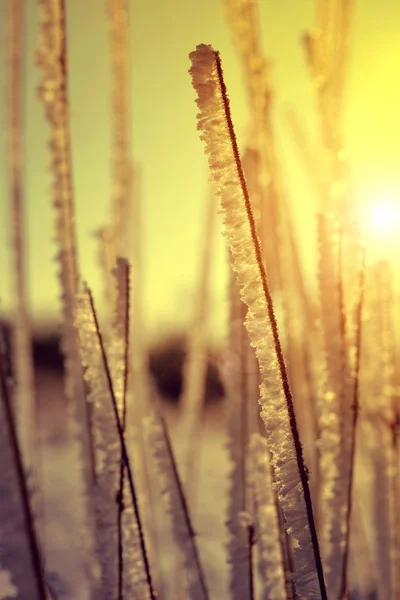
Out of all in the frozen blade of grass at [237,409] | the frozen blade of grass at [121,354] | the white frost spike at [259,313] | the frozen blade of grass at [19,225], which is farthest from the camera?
the frozen blade of grass at [19,225]

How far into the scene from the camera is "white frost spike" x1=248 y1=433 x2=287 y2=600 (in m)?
0.42

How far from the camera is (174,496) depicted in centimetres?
48

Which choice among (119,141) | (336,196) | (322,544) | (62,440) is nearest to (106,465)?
(322,544)

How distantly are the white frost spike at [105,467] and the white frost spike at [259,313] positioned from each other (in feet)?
0.43

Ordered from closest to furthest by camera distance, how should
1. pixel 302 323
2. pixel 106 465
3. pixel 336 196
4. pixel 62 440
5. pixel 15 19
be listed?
pixel 106 465, pixel 336 196, pixel 302 323, pixel 15 19, pixel 62 440

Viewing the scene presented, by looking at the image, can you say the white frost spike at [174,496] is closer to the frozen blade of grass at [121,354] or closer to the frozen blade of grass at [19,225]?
the frozen blade of grass at [121,354]

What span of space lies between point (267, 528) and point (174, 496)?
88 millimetres

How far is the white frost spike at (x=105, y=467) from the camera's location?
373 millimetres

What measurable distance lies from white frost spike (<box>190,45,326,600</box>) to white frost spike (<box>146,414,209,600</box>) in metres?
0.18

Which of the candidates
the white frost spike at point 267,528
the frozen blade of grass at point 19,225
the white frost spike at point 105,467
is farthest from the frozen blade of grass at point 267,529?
the frozen blade of grass at point 19,225

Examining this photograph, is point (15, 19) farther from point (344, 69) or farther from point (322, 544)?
point (322, 544)

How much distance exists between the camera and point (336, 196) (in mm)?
570

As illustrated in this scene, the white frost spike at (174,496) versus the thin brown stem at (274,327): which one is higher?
the thin brown stem at (274,327)

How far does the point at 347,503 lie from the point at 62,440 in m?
1.86
